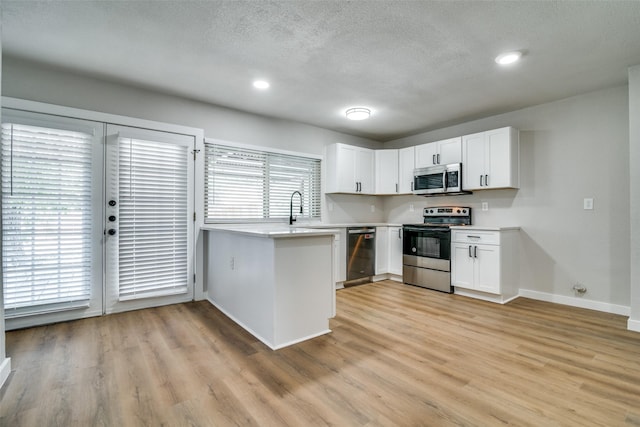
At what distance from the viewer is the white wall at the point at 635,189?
2.80 metres

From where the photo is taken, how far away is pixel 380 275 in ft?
16.1

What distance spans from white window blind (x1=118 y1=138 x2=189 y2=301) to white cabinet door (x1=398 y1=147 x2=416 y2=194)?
3351 millimetres

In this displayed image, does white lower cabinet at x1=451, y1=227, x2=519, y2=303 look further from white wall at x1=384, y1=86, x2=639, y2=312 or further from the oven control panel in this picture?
the oven control panel

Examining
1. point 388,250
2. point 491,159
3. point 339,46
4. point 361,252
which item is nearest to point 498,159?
point 491,159

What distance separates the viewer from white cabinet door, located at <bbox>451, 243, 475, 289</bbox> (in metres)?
3.87

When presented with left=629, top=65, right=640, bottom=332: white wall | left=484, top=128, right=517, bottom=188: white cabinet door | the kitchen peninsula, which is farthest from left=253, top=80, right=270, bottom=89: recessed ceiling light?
left=629, top=65, right=640, bottom=332: white wall

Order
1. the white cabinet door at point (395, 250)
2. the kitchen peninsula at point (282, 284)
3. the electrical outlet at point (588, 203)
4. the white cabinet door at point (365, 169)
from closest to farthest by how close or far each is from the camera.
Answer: the kitchen peninsula at point (282, 284), the electrical outlet at point (588, 203), the white cabinet door at point (395, 250), the white cabinet door at point (365, 169)

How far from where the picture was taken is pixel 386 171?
5234 mm

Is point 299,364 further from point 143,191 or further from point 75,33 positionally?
point 75,33

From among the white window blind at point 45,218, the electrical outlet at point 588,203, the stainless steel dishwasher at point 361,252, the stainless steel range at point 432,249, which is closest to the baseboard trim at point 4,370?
the white window blind at point 45,218

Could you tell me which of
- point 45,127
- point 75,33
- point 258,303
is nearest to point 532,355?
point 258,303

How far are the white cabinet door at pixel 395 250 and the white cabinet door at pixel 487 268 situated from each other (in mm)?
1186

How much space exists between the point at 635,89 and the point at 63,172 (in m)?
5.56

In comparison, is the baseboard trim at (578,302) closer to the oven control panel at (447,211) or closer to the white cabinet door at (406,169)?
the oven control panel at (447,211)
